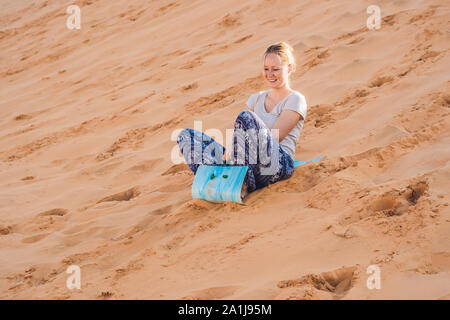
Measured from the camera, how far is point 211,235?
2.84 metres

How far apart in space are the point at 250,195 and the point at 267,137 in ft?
1.32

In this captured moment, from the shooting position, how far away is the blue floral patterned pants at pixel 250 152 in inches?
114

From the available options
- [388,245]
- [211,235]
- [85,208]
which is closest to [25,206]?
[85,208]

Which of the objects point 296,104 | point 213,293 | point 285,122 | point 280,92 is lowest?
point 213,293

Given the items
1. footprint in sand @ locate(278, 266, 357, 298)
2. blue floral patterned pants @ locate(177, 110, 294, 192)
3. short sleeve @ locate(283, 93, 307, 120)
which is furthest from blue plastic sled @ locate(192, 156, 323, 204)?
footprint in sand @ locate(278, 266, 357, 298)

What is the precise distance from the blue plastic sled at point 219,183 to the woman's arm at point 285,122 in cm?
35

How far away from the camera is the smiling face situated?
3238mm

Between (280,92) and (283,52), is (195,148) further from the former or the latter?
(283,52)

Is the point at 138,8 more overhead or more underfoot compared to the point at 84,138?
more overhead

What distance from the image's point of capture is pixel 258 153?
2969 mm

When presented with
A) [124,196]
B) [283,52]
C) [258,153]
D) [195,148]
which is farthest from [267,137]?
[124,196]

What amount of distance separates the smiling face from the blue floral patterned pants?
408 mm
